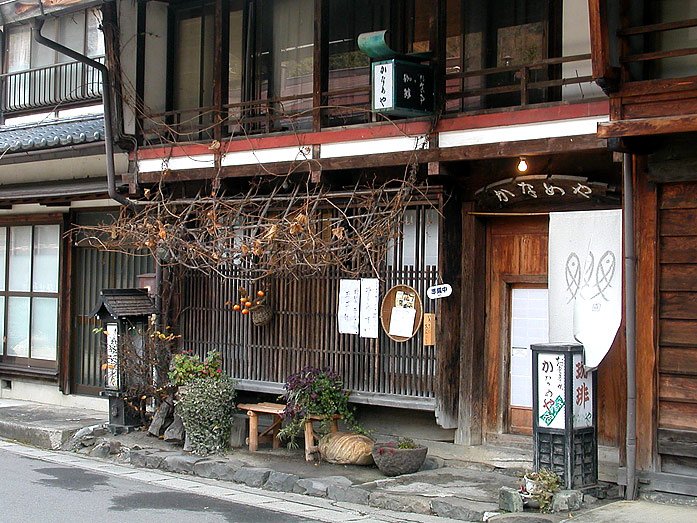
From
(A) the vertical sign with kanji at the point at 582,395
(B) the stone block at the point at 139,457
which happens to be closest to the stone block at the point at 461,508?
(A) the vertical sign with kanji at the point at 582,395

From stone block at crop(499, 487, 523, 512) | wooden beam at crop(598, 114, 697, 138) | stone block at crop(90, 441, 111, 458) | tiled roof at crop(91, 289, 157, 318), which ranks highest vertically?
wooden beam at crop(598, 114, 697, 138)

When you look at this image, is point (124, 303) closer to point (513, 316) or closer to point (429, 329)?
point (429, 329)

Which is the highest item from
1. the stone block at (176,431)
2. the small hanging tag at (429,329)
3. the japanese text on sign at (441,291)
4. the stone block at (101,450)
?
the japanese text on sign at (441,291)

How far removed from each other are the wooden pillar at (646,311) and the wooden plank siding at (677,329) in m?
0.08

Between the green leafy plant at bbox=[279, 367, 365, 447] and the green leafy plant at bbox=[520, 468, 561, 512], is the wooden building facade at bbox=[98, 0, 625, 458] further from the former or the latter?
the green leafy plant at bbox=[520, 468, 561, 512]

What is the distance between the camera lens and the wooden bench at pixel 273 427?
45.2 ft

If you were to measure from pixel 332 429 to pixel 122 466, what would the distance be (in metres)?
3.08

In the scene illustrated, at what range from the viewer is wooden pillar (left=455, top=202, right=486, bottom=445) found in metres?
13.3

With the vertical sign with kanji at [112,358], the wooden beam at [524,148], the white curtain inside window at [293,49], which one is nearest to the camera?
the wooden beam at [524,148]

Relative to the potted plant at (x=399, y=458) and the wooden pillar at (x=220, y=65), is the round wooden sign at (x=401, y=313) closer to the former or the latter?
the potted plant at (x=399, y=458)

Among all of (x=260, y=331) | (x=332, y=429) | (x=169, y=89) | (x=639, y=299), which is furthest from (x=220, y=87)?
(x=639, y=299)

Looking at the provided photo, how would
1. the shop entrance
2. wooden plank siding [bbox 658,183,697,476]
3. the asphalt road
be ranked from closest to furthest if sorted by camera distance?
the asphalt road, wooden plank siding [bbox 658,183,697,476], the shop entrance

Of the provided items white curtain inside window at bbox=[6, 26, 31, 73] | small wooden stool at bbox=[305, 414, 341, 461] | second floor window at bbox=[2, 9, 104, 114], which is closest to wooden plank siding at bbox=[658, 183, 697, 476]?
small wooden stool at bbox=[305, 414, 341, 461]

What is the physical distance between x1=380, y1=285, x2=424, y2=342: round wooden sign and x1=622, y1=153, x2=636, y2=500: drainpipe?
10.1 feet
